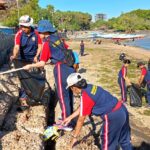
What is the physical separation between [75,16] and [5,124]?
146 metres

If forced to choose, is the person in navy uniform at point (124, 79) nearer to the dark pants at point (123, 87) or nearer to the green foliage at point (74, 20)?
the dark pants at point (123, 87)

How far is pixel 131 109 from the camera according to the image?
40.0 ft

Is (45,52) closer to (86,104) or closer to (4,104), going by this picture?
(4,104)

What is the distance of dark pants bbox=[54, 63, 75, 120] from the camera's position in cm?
711

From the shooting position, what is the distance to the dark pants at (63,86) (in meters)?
7.11

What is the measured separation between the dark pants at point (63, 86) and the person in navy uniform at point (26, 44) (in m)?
1.13

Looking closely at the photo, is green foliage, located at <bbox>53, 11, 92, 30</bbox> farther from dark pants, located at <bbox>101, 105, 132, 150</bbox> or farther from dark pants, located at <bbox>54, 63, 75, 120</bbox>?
dark pants, located at <bbox>101, 105, 132, 150</bbox>

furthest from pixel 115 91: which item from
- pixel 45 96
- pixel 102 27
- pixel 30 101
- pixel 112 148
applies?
pixel 102 27

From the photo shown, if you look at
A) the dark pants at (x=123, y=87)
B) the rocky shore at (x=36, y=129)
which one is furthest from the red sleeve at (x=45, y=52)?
the dark pants at (x=123, y=87)

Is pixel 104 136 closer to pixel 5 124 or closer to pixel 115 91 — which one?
pixel 5 124

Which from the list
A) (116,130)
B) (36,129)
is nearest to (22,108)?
(36,129)

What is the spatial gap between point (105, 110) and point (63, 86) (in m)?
1.64

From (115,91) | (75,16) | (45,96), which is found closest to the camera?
(45,96)

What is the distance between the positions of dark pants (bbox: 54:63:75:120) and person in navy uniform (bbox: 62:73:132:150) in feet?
4.26
